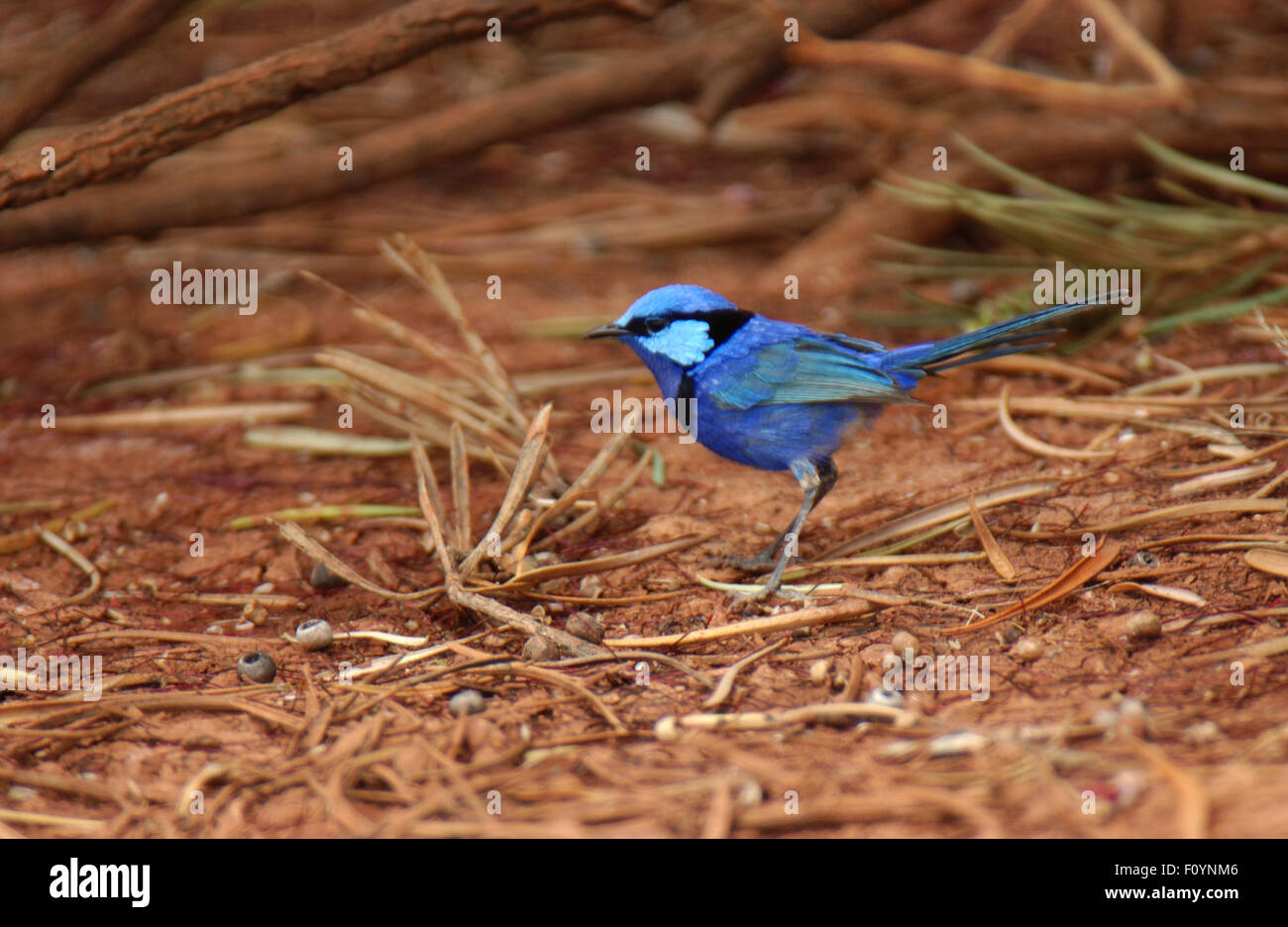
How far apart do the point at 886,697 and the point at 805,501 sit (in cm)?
97

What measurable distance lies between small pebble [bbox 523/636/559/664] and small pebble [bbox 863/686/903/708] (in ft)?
2.51

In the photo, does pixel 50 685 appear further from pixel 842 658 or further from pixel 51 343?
pixel 51 343

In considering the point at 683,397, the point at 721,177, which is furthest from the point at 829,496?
the point at 721,177

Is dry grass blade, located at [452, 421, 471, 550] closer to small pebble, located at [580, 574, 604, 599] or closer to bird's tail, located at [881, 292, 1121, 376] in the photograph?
small pebble, located at [580, 574, 604, 599]

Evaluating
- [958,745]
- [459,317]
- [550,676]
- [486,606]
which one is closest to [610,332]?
[459,317]

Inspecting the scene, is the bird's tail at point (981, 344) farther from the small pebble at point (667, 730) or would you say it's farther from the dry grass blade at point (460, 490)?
the small pebble at point (667, 730)

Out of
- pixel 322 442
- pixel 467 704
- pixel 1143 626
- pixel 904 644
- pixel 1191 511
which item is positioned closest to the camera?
pixel 467 704

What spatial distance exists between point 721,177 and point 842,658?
14.6ft

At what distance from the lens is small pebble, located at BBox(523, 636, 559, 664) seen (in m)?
2.79

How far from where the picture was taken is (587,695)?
2.58 m

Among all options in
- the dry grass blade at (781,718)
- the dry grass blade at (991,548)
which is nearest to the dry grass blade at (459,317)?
the dry grass blade at (991,548)

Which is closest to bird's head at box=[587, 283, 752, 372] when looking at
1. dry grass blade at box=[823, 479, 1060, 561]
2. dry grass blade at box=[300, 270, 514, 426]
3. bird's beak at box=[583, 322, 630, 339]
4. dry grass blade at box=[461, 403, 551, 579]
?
bird's beak at box=[583, 322, 630, 339]

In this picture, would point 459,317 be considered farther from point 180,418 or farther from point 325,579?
point 180,418

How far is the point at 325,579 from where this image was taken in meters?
3.33
